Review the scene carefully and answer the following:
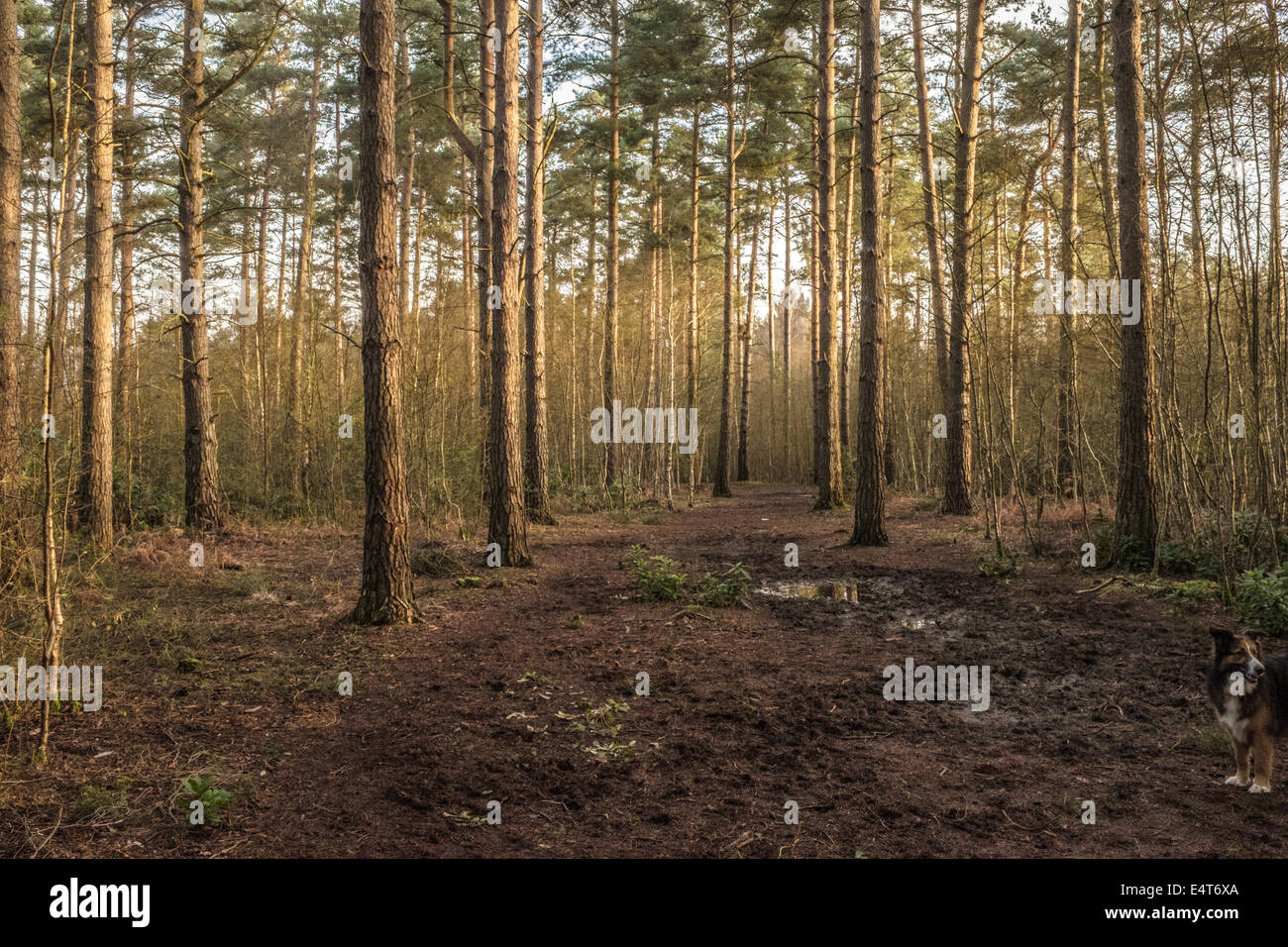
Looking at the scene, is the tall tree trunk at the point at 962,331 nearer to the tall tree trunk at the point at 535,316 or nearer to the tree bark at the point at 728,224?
the tree bark at the point at 728,224

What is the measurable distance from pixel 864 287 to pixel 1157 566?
472cm

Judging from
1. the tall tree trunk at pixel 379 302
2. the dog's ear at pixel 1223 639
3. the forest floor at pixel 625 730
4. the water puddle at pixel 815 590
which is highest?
the tall tree trunk at pixel 379 302

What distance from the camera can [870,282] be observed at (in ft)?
33.8

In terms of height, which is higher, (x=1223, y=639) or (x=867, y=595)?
(x=1223, y=639)

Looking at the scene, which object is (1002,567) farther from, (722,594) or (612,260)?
(612,260)

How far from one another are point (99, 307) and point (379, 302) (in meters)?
5.23

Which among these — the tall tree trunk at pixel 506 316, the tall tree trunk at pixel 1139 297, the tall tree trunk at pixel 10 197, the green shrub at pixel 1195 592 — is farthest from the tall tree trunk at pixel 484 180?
the green shrub at pixel 1195 592

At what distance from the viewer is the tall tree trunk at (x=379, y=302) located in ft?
20.7

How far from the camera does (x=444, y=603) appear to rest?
7508mm

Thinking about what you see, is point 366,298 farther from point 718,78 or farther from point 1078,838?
point 718,78

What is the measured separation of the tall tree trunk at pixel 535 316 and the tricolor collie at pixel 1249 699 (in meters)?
10.4

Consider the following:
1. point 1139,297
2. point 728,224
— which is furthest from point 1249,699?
point 728,224

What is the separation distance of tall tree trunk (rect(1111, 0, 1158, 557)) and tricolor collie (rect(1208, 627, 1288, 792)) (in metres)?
5.04
